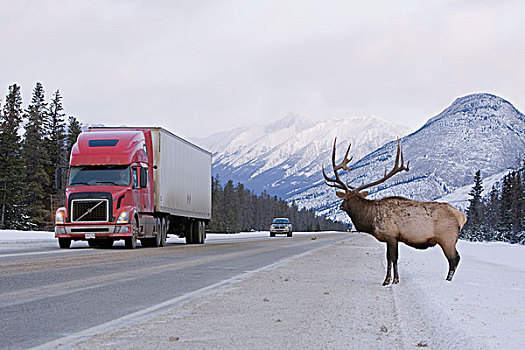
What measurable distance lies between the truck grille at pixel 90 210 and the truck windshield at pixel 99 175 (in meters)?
0.71

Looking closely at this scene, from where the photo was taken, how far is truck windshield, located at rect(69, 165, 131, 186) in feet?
75.3

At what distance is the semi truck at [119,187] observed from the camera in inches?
886

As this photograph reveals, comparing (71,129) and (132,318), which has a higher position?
(71,129)

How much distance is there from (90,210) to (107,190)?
0.89 m

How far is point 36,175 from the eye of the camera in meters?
67.9

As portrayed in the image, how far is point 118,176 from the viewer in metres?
23.0

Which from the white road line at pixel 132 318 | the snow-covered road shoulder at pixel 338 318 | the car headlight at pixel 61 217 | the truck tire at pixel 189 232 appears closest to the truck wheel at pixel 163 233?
the truck tire at pixel 189 232

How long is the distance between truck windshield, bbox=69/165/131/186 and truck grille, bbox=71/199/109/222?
2.34 feet

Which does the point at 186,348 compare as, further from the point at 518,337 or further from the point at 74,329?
the point at 518,337

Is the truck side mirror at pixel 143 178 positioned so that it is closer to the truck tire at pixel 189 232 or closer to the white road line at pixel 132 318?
the truck tire at pixel 189 232

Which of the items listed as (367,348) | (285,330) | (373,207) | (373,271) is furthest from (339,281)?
(367,348)

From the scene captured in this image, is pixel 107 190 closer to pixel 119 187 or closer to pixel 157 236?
pixel 119 187

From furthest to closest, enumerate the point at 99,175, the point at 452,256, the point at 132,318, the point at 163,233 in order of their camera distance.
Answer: the point at 163,233, the point at 99,175, the point at 452,256, the point at 132,318

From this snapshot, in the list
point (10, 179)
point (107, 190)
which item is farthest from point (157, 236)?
point (10, 179)
